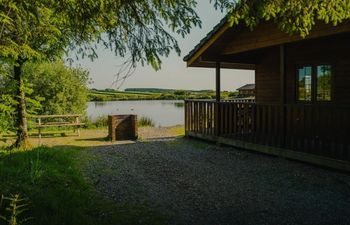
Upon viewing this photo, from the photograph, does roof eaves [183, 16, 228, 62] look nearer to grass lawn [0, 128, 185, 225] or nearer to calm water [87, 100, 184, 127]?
grass lawn [0, 128, 185, 225]

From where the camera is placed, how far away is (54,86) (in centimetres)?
1834

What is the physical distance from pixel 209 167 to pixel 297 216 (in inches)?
125

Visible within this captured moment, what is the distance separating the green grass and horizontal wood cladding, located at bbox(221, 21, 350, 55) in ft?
18.2

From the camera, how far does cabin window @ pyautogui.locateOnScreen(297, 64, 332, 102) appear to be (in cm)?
937

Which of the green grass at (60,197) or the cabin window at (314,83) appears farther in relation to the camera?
the cabin window at (314,83)

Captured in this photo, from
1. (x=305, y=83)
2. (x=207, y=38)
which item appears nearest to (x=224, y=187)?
(x=207, y=38)

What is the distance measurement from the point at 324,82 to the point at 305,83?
2.28 ft

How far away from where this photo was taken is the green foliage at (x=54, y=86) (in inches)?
720

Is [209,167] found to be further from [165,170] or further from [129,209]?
[129,209]

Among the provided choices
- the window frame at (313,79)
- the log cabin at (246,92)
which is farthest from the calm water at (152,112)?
the window frame at (313,79)

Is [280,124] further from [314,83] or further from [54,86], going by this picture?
[54,86]

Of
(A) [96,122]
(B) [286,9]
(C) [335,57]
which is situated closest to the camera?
(B) [286,9]

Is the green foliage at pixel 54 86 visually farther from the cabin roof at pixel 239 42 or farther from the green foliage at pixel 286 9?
the green foliage at pixel 286 9

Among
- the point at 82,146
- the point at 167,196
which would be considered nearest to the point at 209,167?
the point at 167,196
